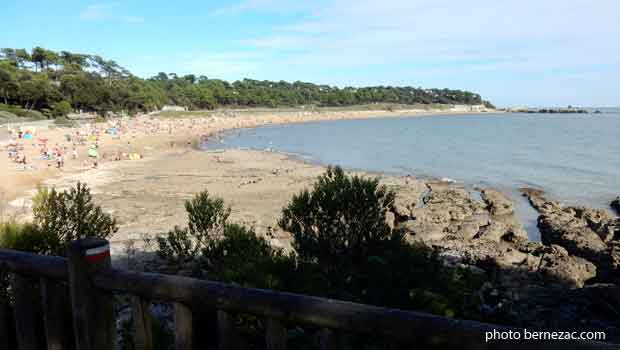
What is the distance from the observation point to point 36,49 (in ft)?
242

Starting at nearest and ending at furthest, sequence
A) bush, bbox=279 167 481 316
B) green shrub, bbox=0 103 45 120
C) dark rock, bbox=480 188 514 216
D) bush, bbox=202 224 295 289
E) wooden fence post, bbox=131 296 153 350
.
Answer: wooden fence post, bbox=131 296 153 350 → bush, bbox=202 224 295 289 → bush, bbox=279 167 481 316 → dark rock, bbox=480 188 514 216 → green shrub, bbox=0 103 45 120

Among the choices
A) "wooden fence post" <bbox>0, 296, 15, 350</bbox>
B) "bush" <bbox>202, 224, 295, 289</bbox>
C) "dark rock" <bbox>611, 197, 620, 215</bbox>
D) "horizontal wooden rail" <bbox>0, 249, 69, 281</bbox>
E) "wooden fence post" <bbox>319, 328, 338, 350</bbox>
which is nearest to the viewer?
"wooden fence post" <bbox>319, 328, 338, 350</bbox>

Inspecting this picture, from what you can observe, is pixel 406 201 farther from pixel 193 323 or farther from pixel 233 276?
pixel 193 323

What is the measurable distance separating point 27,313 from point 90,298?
67 cm

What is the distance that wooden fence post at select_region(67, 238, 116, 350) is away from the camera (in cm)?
211

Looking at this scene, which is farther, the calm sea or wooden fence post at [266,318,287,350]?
the calm sea

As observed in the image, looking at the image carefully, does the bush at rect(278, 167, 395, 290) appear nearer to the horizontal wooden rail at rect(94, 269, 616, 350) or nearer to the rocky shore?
the rocky shore

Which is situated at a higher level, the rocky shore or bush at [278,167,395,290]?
bush at [278,167,395,290]

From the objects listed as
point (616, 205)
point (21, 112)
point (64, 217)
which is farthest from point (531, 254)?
point (21, 112)

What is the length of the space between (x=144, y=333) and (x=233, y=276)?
2.67 meters

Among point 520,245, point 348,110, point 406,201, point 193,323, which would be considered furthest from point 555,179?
point 348,110

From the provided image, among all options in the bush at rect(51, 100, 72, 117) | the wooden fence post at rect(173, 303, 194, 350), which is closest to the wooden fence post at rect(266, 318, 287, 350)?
the wooden fence post at rect(173, 303, 194, 350)

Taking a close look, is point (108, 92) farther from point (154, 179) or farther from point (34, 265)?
point (34, 265)

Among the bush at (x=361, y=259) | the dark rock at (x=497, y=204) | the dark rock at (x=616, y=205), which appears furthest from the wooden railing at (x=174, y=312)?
the dark rock at (x=616, y=205)
